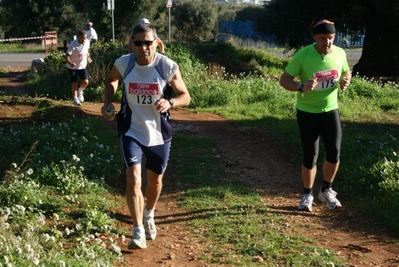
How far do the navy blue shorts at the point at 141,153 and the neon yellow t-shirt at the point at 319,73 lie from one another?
1748mm

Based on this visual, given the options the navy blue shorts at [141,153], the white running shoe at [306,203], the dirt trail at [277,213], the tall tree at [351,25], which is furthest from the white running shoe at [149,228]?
the tall tree at [351,25]

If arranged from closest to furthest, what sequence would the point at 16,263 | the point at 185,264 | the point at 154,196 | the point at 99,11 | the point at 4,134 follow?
the point at 16,263, the point at 185,264, the point at 154,196, the point at 4,134, the point at 99,11

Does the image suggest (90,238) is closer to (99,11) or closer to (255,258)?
(255,258)

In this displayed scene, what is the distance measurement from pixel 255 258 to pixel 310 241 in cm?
75

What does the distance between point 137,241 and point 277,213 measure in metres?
1.91

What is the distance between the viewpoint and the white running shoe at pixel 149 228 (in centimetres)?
608

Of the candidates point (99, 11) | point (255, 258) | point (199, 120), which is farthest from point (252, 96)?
point (99, 11)

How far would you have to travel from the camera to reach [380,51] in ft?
64.8

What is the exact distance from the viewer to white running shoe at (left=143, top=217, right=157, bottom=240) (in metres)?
6.08

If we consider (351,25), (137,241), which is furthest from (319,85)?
(351,25)

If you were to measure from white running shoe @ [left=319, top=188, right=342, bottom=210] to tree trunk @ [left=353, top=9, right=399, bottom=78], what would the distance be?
42.6 ft

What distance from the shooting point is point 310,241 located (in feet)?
20.0

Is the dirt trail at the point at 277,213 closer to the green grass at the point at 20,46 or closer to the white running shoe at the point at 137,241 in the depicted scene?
the white running shoe at the point at 137,241

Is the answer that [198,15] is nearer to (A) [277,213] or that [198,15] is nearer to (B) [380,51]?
(B) [380,51]
